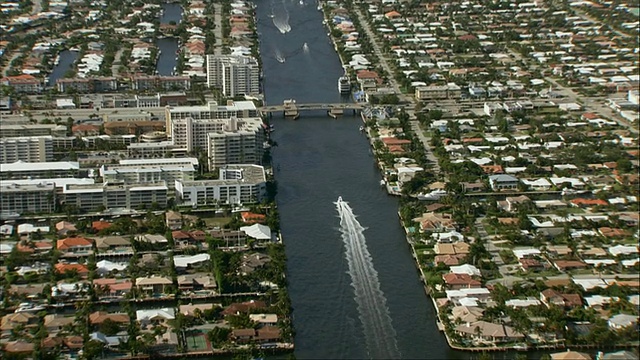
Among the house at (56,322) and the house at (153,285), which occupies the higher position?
the house at (153,285)

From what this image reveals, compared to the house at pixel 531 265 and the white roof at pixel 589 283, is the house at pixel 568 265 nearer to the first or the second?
the house at pixel 531 265

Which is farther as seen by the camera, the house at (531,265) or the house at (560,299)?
the house at (531,265)

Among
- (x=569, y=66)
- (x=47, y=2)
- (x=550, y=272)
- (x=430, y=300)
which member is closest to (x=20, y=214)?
(x=430, y=300)

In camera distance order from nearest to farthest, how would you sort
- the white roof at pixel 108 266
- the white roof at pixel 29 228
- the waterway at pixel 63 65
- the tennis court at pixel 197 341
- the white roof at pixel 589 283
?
1. the tennis court at pixel 197 341
2. the white roof at pixel 589 283
3. the white roof at pixel 108 266
4. the white roof at pixel 29 228
5. the waterway at pixel 63 65

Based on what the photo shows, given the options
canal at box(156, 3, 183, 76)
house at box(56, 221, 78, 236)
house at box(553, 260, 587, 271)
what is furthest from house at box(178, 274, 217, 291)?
canal at box(156, 3, 183, 76)

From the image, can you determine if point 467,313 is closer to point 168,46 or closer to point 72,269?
point 72,269

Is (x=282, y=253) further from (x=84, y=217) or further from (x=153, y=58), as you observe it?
(x=153, y=58)

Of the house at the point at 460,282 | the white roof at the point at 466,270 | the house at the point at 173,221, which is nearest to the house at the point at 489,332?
the house at the point at 460,282

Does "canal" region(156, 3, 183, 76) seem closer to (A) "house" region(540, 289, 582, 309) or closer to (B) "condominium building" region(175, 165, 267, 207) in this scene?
(B) "condominium building" region(175, 165, 267, 207)
